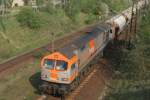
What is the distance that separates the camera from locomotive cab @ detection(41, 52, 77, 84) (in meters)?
22.7

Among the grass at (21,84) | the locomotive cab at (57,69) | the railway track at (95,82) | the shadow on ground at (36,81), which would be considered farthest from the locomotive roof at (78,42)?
the grass at (21,84)

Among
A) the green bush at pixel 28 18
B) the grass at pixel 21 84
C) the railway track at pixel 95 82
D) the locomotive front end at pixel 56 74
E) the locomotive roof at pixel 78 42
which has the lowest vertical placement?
the railway track at pixel 95 82

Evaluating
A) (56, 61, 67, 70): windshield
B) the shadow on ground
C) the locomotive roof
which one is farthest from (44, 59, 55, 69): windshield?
the shadow on ground

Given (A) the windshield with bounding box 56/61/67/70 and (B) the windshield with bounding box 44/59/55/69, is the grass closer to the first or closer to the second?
(B) the windshield with bounding box 44/59/55/69

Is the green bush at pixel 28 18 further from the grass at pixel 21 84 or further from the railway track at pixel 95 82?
the grass at pixel 21 84

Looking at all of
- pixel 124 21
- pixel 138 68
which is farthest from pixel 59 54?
pixel 124 21

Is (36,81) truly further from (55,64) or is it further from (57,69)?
(57,69)

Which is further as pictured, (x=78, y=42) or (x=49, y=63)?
(x=78, y=42)

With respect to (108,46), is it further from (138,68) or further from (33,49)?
(138,68)

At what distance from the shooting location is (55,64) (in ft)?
76.1

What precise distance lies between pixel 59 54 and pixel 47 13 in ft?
123

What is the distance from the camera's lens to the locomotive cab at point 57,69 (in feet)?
74.5

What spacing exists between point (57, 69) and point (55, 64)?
0.45m

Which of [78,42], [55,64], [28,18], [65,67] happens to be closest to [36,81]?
[55,64]
